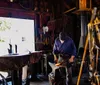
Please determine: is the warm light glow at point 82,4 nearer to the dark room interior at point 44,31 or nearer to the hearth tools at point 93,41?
the dark room interior at point 44,31

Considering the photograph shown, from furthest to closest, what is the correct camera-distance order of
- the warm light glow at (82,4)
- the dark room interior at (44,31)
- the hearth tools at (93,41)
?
the warm light glow at (82,4), the dark room interior at (44,31), the hearth tools at (93,41)

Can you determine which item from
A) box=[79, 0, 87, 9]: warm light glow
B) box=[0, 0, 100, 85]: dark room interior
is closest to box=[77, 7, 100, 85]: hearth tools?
box=[0, 0, 100, 85]: dark room interior

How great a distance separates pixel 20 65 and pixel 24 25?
3.30m

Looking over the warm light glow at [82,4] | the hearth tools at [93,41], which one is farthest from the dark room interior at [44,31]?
the hearth tools at [93,41]

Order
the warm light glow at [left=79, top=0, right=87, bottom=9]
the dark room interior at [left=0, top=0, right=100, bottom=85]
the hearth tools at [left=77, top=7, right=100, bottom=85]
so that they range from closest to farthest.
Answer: the hearth tools at [left=77, top=7, right=100, bottom=85]
the dark room interior at [left=0, top=0, right=100, bottom=85]
the warm light glow at [left=79, top=0, right=87, bottom=9]

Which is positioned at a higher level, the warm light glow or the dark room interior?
the warm light glow

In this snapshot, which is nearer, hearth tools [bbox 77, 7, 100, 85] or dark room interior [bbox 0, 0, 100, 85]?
hearth tools [bbox 77, 7, 100, 85]

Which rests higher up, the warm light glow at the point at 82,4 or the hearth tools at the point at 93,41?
the warm light glow at the point at 82,4

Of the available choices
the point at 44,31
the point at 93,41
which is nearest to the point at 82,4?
the point at 44,31

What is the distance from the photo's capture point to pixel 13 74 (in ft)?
12.4

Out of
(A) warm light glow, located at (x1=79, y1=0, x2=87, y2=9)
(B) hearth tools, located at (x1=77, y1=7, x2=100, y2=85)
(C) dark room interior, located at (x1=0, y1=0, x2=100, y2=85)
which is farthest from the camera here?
(A) warm light glow, located at (x1=79, y1=0, x2=87, y2=9)

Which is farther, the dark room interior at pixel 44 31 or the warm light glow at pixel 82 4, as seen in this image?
the warm light glow at pixel 82 4

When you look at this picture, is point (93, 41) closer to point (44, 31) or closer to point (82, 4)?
point (82, 4)

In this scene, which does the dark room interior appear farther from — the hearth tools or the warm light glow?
the hearth tools
